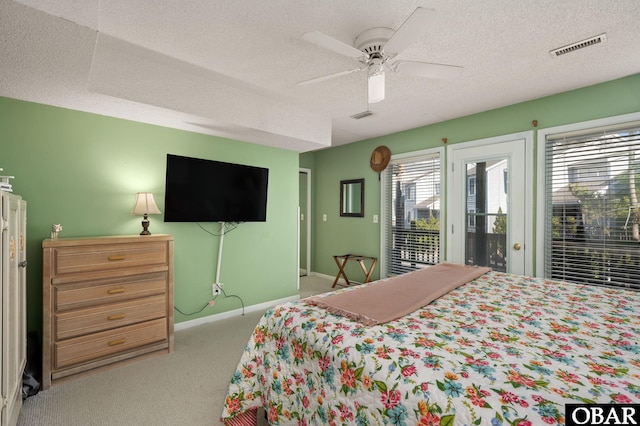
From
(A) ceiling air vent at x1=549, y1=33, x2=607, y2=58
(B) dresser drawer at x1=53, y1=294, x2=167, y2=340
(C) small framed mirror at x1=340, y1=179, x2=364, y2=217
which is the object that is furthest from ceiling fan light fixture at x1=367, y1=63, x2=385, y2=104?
(C) small framed mirror at x1=340, y1=179, x2=364, y2=217

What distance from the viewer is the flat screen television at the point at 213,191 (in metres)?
2.85

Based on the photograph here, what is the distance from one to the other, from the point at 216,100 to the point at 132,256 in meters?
1.56

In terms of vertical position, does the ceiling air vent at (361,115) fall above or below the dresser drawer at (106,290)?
above

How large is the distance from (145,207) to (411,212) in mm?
3317

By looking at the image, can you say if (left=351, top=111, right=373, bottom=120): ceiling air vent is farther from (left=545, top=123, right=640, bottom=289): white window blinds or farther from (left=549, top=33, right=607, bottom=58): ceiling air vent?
(left=545, top=123, right=640, bottom=289): white window blinds

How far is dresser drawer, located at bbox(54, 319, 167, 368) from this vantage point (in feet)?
6.91

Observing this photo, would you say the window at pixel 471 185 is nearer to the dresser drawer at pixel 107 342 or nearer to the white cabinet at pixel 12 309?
the dresser drawer at pixel 107 342

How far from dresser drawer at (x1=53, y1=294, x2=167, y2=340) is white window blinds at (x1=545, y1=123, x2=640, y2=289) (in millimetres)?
3821

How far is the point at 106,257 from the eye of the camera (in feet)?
7.45

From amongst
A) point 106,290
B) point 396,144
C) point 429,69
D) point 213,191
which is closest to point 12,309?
point 106,290

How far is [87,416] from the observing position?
70.6 inches

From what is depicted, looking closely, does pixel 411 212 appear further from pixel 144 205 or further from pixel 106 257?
pixel 106 257

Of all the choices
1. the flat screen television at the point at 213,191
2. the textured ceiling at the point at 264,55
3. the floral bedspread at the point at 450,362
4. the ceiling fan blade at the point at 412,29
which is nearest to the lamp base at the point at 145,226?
the flat screen television at the point at 213,191

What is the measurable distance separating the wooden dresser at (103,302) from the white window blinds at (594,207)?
3.79 m
